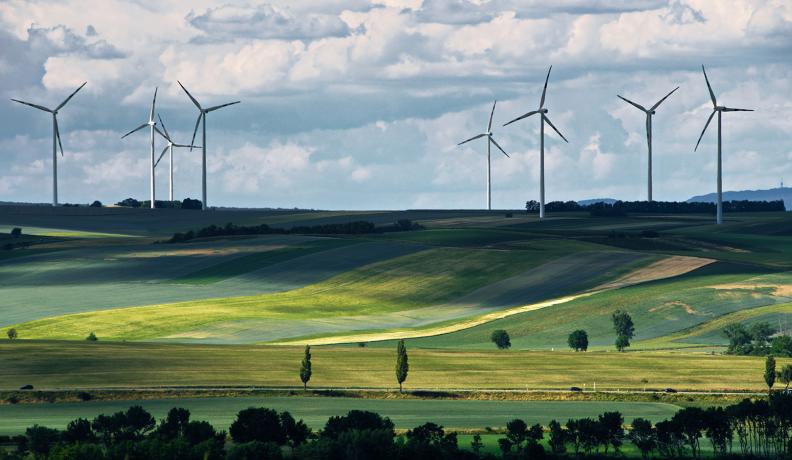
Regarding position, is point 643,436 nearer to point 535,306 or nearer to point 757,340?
point 757,340

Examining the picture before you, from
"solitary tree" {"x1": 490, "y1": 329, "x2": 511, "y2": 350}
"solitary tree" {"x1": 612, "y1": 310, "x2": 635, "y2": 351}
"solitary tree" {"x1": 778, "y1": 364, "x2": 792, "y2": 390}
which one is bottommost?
"solitary tree" {"x1": 778, "y1": 364, "x2": 792, "y2": 390}

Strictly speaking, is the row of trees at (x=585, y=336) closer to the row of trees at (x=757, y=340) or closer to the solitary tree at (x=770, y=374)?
the row of trees at (x=757, y=340)

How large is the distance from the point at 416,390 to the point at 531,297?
59.4 metres

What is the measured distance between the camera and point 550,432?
101 metres

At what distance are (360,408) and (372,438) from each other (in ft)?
61.6

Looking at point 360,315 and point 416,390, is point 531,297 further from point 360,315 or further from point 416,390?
point 416,390

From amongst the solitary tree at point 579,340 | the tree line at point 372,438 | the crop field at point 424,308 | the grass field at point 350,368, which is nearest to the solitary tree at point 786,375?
the grass field at point 350,368

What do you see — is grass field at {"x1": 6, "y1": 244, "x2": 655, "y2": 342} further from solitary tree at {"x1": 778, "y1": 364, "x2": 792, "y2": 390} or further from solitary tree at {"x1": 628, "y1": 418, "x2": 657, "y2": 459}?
solitary tree at {"x1": 628, "y1": 418, "x2": 657, "y2": 459}

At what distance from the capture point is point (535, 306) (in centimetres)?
17300

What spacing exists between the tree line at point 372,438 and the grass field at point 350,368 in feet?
60.5

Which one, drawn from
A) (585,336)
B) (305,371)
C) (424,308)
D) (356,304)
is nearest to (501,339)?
(585,336)

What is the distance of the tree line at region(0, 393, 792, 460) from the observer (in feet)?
295

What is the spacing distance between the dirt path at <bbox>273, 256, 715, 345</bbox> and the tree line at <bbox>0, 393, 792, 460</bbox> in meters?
49.6

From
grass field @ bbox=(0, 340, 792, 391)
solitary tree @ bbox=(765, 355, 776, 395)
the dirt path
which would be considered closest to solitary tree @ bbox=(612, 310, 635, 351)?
grass field @ bbox=(0, 340, 792, 391)
